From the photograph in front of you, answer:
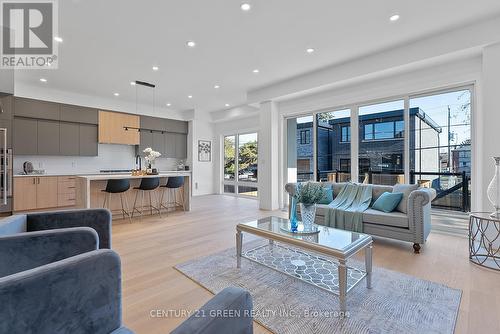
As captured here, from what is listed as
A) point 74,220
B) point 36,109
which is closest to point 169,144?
point 36,109

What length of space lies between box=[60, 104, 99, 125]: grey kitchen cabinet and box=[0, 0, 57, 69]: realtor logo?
166 cm

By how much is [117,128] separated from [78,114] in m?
0.95

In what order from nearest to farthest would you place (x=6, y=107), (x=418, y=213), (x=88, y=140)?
(x=418, y=213) < (x=6, y=107) < (x=88, y=140)

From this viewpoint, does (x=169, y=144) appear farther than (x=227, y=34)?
Yes

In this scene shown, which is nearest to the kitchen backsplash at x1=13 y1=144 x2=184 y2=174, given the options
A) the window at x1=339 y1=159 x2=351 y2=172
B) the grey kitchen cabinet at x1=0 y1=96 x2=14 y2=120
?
the grey kitchen cabinet at x1=0 y1=96 x2=14 y2=120

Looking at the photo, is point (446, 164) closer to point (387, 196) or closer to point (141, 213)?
point (387, 196)

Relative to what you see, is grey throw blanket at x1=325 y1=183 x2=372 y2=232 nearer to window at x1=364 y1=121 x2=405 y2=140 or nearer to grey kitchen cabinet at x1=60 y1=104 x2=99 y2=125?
window at x1=364 y1=121 x2=405 y2=140

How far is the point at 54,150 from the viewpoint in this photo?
19.6ft

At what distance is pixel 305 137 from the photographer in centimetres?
609

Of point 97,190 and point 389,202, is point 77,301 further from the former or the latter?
point 97,190

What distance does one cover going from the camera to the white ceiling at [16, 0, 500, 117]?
2912 mm

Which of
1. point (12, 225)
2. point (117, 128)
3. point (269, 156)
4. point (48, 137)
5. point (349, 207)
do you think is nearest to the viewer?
point (12, 225)

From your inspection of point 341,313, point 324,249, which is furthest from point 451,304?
point 324,249

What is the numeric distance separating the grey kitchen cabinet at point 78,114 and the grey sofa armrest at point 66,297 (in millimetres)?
6504
